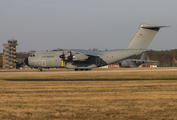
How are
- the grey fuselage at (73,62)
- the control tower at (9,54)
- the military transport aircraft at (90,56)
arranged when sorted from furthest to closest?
1. the control tower at (9,54)
2. the grey fuselage at (73,62)
3. the military transport aircraft at (90,56)

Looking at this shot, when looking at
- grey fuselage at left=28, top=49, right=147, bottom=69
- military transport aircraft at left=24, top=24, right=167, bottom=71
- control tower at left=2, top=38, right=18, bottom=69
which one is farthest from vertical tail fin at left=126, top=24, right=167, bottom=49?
control tower at left=2, top=38, right=18, bottom=69

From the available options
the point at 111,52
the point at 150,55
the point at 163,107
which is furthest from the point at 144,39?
the point at 150,55

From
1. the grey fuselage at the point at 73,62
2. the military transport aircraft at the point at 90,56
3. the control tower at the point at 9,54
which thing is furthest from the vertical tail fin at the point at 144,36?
the control tower at the point at 9,54

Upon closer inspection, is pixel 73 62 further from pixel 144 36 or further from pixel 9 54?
pixel 9 54

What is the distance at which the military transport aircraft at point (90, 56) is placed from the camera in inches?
1674

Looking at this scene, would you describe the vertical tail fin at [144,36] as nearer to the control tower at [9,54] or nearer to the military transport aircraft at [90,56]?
the military transport aircraft at [90,56]

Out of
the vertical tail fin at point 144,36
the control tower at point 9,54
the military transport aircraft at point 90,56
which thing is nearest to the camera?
the military transport aircraft at point 90,56

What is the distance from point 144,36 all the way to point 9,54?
87.3m

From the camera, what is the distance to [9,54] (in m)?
115

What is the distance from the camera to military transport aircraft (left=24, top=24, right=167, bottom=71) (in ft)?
140

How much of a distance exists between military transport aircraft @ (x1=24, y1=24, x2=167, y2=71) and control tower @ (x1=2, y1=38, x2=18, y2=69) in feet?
A: 241

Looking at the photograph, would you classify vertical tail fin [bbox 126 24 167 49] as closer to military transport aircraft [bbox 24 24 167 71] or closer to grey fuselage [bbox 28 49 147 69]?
military transport aircraft [bbox 24 24 167 71]

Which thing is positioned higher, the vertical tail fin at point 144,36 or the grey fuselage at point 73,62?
the vertical tail fin at point 144,36

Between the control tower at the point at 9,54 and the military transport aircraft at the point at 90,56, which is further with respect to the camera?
the control tower at the point at 9,54
